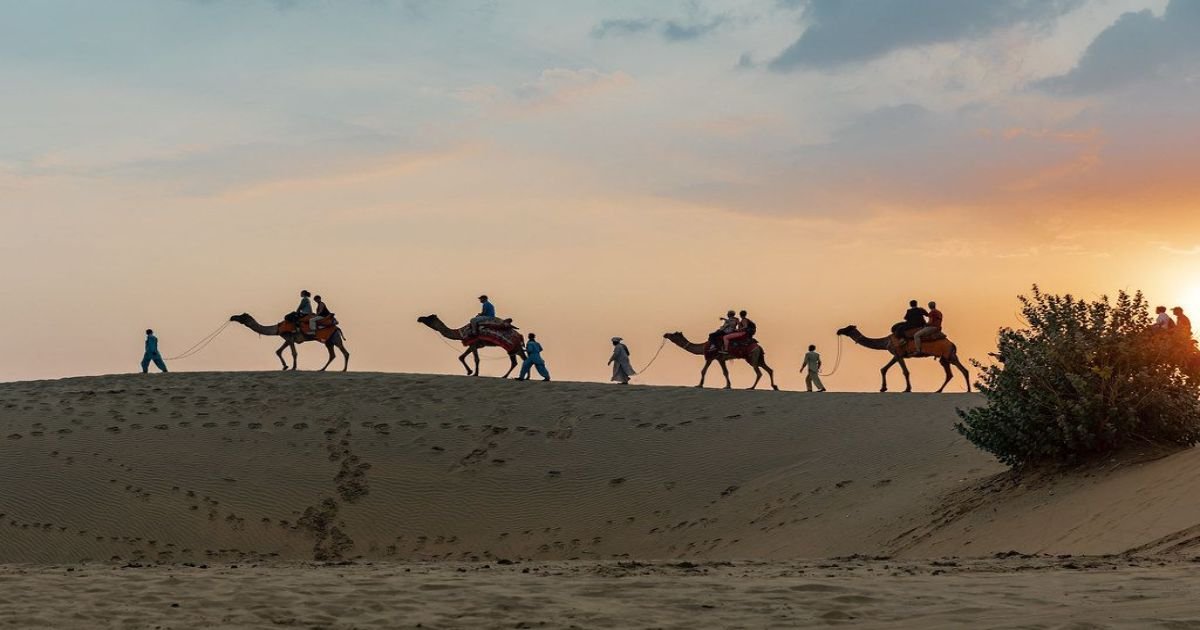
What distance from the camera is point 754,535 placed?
23.7m

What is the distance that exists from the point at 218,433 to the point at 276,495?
375 cm

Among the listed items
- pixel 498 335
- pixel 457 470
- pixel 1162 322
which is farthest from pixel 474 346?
pixel 1162 322

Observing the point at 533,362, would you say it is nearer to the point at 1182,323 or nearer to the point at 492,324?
the point at 492,324

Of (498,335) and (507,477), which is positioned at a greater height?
(498,335)

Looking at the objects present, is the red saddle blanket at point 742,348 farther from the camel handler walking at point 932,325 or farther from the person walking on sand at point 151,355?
the person walking on sand at point 151,355

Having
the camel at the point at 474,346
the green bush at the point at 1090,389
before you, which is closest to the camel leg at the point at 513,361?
the camel at the point at 474,346

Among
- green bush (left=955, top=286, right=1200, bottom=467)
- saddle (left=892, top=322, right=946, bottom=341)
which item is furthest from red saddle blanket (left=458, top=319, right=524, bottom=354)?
green bush (left=955, top=286, right=1200, bottom=467)

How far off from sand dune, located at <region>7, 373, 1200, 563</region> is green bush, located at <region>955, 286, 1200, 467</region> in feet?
2.29

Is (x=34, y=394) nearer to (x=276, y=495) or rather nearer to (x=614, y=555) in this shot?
(x=276, y=495)

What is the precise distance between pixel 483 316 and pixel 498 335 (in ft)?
1.94

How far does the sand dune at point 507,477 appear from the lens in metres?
22.2

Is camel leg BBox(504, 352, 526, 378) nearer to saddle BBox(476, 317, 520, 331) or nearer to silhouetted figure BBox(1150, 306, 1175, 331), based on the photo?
saddle BBox(476, 317, 520, 331)

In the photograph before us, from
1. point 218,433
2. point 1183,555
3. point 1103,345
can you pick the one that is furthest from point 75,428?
point 1183,555

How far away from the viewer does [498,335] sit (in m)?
36.0
